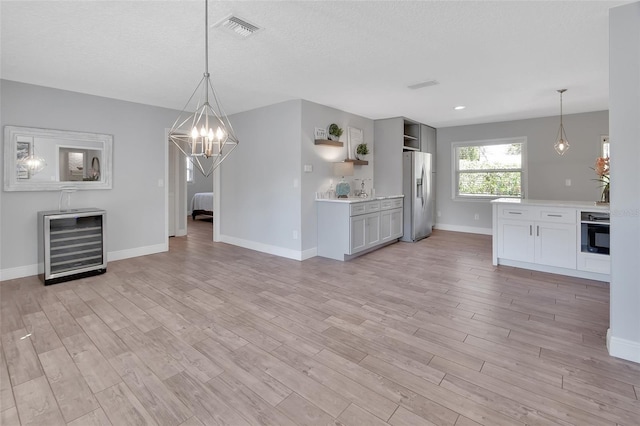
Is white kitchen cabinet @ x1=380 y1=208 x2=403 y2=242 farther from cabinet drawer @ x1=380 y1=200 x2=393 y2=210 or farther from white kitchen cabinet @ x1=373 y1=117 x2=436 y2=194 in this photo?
white kitchen cabinet @ x1=373 y1=117 x2=436 y2=194

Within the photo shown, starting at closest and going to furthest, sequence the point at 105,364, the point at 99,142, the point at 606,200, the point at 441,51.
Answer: the point at 105,364 < the point at 441,51 < the point at 606,200 < the point at 99,142

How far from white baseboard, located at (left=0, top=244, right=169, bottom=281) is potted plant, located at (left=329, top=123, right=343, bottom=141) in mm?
3385

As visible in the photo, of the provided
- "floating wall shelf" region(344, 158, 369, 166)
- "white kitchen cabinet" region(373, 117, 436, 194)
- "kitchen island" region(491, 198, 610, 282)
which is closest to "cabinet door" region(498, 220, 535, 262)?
"kitchen island" region(491, 198, 610, 282)

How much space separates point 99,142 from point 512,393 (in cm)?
547

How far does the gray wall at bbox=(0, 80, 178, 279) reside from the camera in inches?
153

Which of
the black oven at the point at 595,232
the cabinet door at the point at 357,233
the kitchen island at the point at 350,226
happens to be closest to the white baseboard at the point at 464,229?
the kitchen island at the point at 350,226

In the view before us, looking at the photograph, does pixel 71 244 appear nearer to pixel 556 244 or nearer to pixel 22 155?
pixel 22 155

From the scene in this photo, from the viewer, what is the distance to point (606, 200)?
3994mm

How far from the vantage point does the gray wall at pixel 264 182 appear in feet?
16.0

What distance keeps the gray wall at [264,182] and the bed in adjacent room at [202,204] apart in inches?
132

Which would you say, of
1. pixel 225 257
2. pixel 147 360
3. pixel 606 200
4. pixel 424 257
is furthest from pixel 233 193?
pixel 606 200

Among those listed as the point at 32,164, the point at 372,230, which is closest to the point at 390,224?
the point at 372,230

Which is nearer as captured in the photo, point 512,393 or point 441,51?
point 512,393

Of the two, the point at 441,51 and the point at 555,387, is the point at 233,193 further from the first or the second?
the point at 555,387
